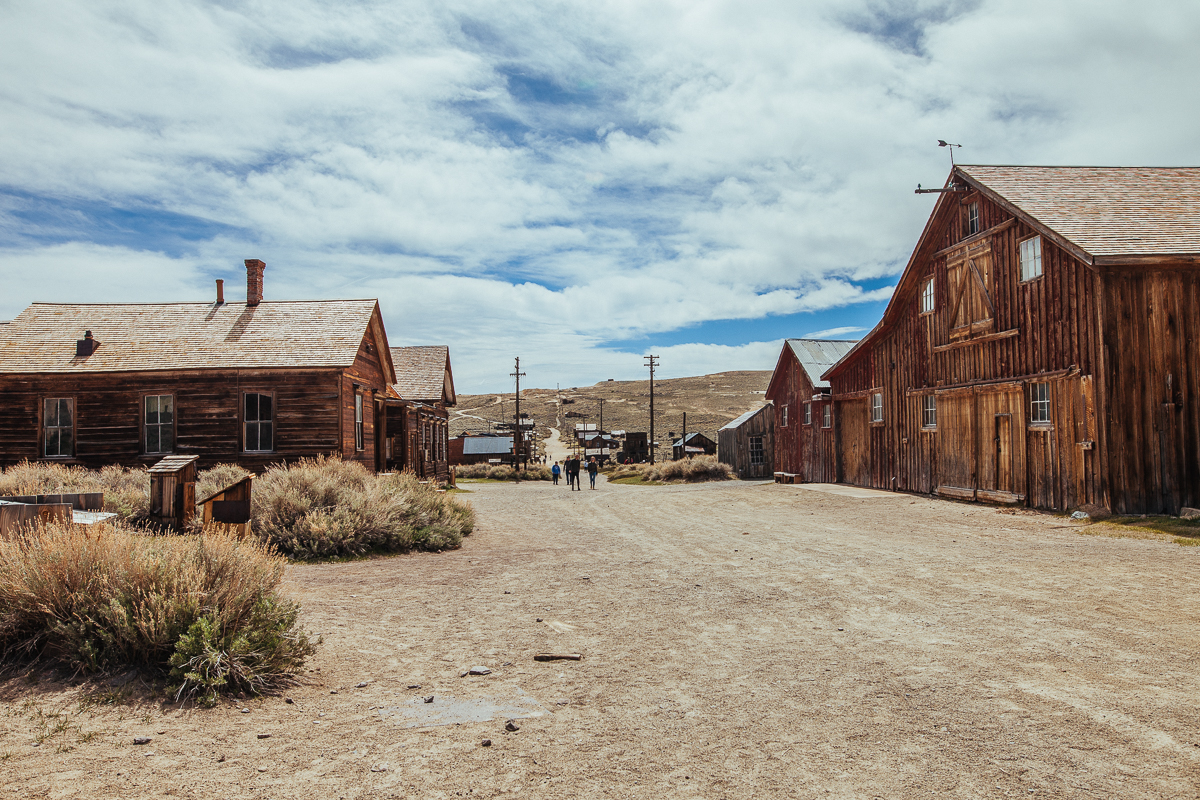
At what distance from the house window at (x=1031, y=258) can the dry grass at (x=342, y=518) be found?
39.9 ft

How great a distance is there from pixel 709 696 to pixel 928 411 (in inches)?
640

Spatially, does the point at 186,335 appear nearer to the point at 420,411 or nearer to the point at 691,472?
the point at 420,411

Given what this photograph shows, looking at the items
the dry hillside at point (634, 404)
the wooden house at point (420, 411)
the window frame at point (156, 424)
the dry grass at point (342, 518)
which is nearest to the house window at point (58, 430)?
the window frame at point (156, 424)

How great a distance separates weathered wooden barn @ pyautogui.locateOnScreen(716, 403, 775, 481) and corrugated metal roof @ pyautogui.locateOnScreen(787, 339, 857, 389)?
6854 millimetres

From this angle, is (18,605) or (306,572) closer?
(18,605)

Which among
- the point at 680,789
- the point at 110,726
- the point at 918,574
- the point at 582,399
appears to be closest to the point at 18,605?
the point at 110,726

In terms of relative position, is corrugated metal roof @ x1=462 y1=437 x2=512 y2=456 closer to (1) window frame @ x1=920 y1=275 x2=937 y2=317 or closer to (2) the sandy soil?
(1) window frame @ x1=920 y1=275 x2=937 y2=317

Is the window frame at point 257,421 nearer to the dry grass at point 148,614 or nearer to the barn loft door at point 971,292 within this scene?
the dry grass at point 148,614

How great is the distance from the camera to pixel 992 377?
15.9 meters

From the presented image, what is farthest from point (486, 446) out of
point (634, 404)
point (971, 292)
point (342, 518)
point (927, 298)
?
point (634, 404)

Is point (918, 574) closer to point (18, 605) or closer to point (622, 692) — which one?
point (622, 692)

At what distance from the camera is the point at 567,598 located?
746cm

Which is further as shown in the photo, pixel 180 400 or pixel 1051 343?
pixel 180 400

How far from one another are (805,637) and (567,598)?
2575mm
